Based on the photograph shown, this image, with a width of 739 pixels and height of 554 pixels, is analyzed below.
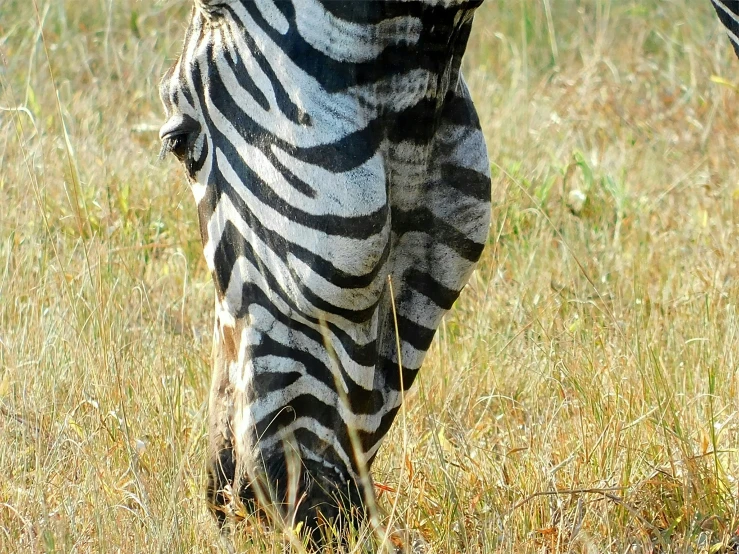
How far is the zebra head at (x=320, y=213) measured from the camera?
1763mm

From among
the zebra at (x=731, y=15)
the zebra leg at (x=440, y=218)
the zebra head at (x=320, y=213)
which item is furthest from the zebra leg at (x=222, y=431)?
the zebra at (x=731, y=15)

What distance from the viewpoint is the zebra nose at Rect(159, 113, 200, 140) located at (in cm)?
191

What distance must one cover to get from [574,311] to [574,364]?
2.05 ft

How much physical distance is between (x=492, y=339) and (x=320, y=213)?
1.74 meters

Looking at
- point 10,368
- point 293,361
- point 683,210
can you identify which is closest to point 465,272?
point 293,361

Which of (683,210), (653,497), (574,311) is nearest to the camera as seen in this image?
(653,497)

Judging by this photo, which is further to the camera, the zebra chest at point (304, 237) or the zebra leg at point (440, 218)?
the zebra leg at point (440, 218)

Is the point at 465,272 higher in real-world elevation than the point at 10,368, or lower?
higher

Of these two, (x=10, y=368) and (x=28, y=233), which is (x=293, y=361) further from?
Result: (x=28, y=233)

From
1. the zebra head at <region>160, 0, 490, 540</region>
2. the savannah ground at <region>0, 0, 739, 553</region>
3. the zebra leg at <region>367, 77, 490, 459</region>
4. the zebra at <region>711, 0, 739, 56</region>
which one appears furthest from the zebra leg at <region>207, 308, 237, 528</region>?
the zebra at <region>711, 0, 739, 56</region>

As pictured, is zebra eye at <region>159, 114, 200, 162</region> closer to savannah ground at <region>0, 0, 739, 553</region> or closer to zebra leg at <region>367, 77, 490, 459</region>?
zebra leg at <region>367, 77, 490, 459</region>

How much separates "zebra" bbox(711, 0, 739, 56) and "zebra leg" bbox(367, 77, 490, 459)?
1.72 feet

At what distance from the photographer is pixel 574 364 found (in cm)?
293

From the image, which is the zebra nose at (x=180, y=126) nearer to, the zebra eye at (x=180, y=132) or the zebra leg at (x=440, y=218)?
the zebra eye at (x=180, y=132)
